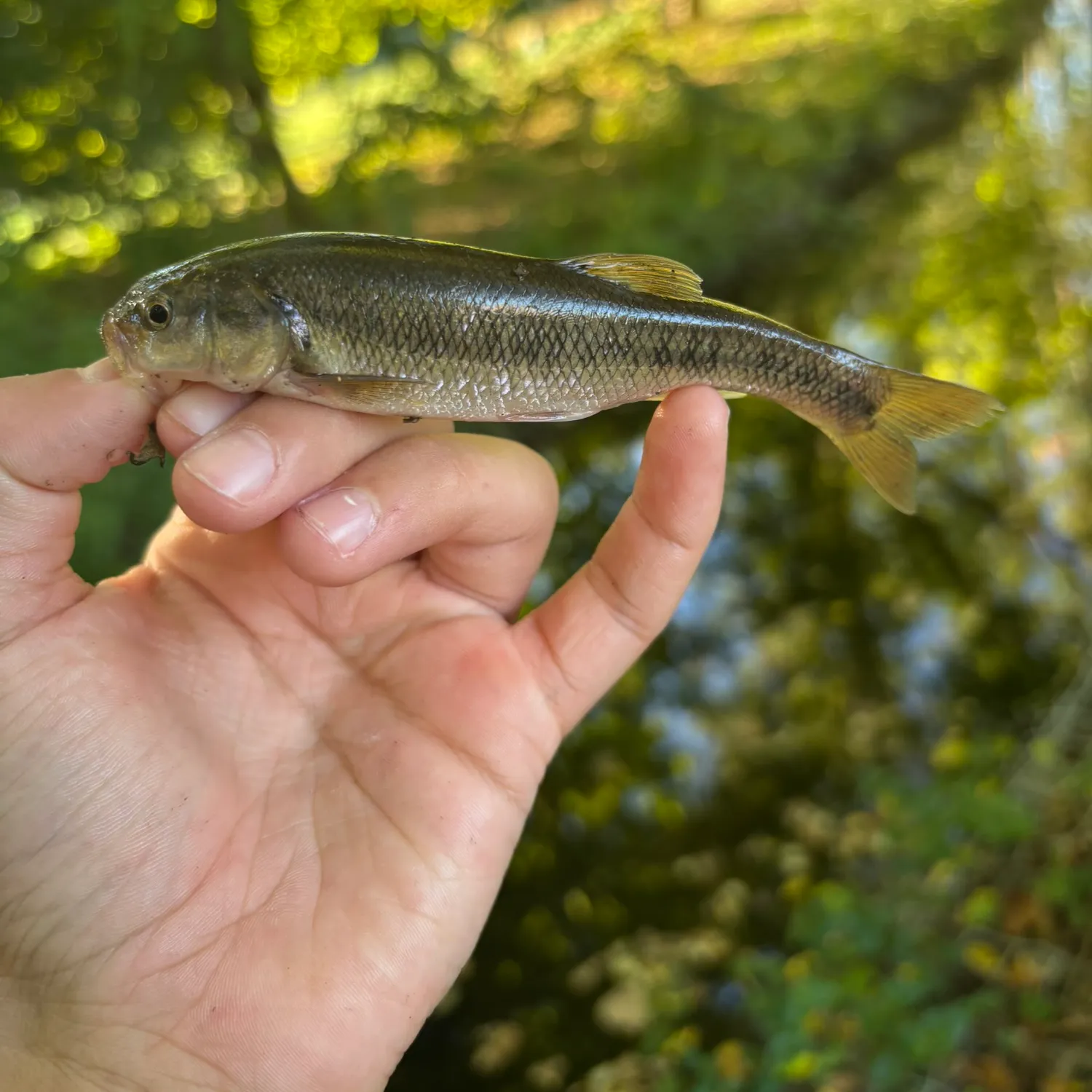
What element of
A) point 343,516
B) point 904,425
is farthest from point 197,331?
point 904,425

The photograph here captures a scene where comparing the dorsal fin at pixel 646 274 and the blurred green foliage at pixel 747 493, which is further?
the blurred green foliage at pixel 747 493

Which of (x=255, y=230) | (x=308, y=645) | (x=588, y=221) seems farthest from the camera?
(x=588, y=221)

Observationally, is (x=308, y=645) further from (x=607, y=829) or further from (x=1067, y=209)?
(x=1067, y=209)

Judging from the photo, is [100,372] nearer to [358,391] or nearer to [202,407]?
[202,407]

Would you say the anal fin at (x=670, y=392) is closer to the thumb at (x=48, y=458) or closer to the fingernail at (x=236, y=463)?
the fingernail at (x=236, y=463)

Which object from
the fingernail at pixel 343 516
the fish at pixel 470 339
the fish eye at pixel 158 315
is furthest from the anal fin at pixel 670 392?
the fish eye at pixel 158 315

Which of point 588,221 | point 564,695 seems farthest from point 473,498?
point 588,221

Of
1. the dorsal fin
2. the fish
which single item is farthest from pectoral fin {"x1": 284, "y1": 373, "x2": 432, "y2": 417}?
the dorsal fin

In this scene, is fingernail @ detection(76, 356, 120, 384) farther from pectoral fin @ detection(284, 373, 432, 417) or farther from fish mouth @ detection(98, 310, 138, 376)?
pectoral fin @ detection(284, 373, 432, 417)
